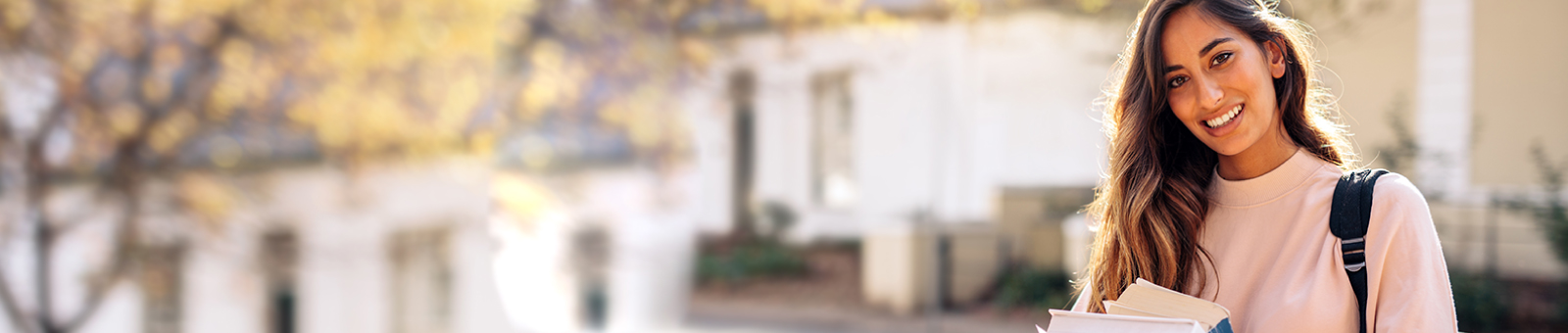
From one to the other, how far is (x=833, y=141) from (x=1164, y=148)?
272cm

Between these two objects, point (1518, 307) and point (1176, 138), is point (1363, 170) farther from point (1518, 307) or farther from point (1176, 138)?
point (1518, 307)

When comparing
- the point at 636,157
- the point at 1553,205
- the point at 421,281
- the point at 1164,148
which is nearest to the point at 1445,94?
the point at 1553,205

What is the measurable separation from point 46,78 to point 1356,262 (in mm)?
6069

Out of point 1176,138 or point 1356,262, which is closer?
point 1356,262

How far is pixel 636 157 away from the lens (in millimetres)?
4391

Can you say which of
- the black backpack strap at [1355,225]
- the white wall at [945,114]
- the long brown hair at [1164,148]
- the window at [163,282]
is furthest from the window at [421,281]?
the black backpack strap at [1355,225]

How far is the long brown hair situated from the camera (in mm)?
1181

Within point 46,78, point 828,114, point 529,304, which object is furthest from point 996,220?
point 46,78

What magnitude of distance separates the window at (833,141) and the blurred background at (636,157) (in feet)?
0.04

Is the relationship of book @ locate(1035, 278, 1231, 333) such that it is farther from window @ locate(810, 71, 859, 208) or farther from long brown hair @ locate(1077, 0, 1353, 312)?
window @ locate(810, 71, 859, 208)

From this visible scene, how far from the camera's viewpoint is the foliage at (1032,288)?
376 cm

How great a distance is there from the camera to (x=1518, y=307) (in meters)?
3.05

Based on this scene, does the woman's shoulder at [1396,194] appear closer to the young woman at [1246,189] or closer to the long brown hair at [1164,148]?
the young woman at [1246,189]

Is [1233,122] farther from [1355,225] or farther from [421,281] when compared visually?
[421,281]
